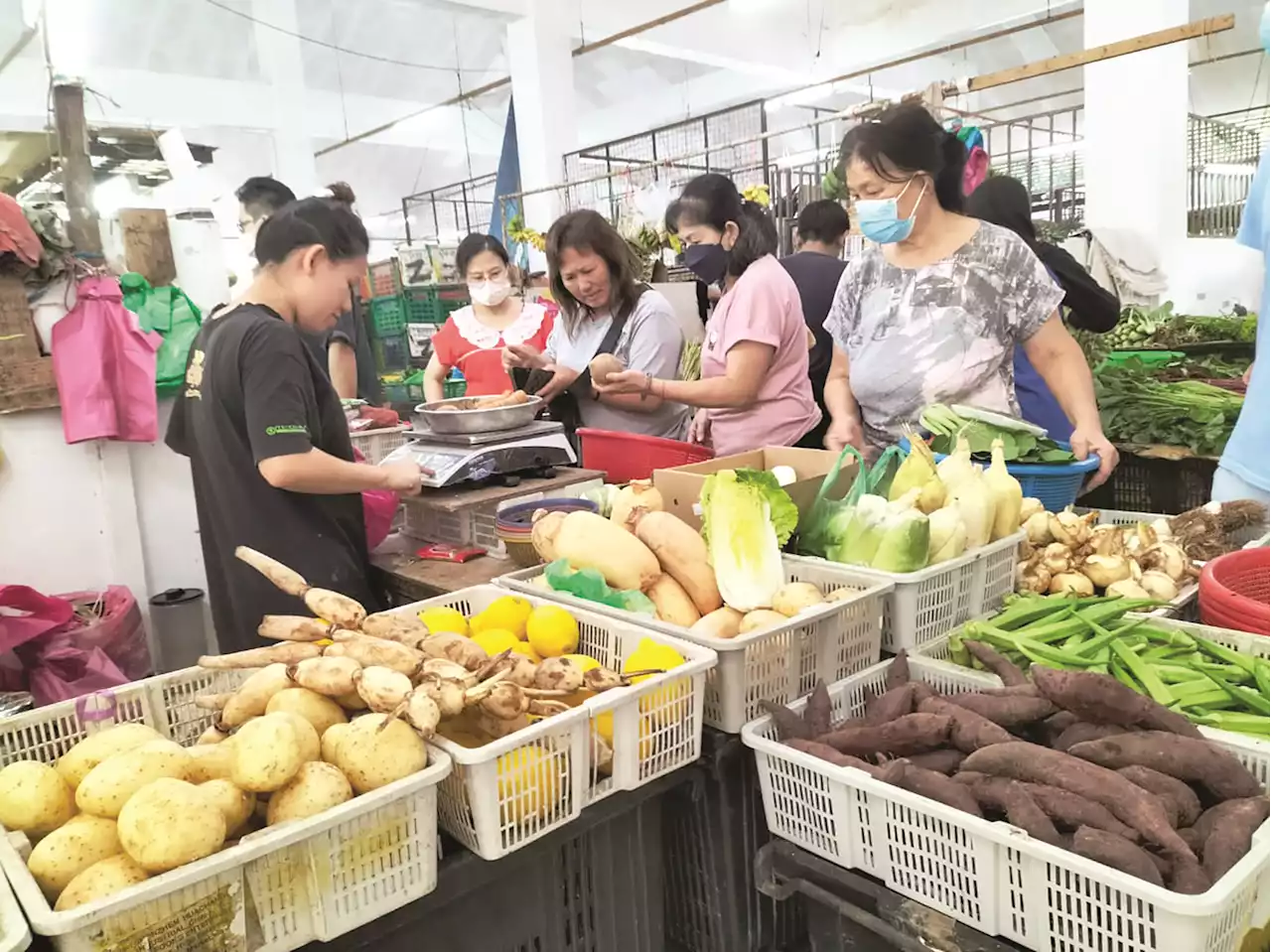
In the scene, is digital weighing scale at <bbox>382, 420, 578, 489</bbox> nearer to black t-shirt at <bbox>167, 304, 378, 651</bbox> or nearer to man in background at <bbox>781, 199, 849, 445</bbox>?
black t-shirt at <bbox>167, 304, 378, 651</bbox>

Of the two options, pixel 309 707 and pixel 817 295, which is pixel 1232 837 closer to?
pixel 309 707

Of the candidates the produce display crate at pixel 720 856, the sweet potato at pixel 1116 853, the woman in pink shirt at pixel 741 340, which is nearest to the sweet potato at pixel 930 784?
the sweet potato at pixel 1116 853

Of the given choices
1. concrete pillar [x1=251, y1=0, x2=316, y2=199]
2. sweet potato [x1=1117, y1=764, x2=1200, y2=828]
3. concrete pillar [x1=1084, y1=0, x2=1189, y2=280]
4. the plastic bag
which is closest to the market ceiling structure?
concrete pillar [x1=251, y1=0, x2=316, y2=199]

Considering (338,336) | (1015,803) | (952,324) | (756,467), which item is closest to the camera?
(1015,803)

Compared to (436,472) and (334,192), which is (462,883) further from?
(334,192)

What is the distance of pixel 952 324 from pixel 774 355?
0.61m

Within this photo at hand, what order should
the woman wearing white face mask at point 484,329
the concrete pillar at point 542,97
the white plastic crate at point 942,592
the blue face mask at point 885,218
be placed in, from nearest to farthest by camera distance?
the white plastic crate at point 942,592, the blue face mask at point 885,218, the woman wearing white face mask at point 484,329, the concrete pillar at point 542,97

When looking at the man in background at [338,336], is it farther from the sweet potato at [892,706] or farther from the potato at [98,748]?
the sweet potato at [892,706]

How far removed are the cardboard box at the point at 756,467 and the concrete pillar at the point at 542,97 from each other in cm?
743

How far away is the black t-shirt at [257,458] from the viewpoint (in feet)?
7.28

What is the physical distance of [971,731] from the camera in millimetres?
1446

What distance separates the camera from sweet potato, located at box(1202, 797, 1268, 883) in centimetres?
118

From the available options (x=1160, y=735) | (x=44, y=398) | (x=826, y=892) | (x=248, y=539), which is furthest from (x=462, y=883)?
(x=44, y=398)

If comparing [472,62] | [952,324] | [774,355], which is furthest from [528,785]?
[472,62]
